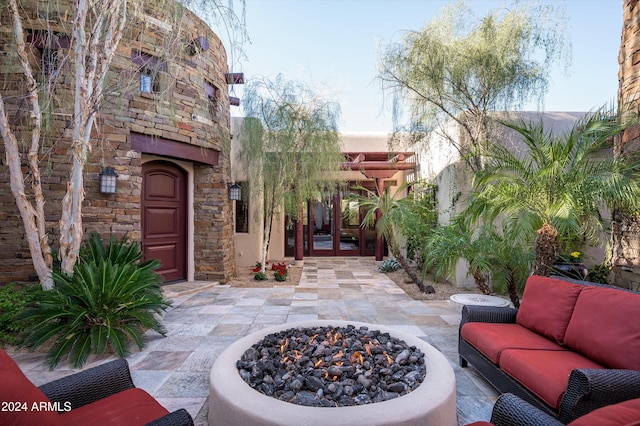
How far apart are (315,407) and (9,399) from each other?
1275 millimetres

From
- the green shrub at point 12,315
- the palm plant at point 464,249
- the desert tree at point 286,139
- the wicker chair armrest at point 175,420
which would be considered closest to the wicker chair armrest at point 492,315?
the palm plant at point 464,249

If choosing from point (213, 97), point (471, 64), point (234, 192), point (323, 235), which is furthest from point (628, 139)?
point (323, 235)


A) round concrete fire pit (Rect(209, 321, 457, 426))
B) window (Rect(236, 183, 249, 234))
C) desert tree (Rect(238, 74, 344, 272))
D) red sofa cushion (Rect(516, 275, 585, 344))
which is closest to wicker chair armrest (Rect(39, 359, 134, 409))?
round concrete fire pit (Rect(209, 321, 457, 426))

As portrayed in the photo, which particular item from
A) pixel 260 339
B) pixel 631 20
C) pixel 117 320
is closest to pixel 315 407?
pixel 260 339

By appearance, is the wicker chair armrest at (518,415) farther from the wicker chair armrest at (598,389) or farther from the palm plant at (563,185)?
the palm plant at (563,185)

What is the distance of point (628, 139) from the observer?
11.3ft

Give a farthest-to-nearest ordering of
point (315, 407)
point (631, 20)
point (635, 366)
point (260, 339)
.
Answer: point (631, 20)
point (260, 339)
point (635, 366)
point (315, 407)

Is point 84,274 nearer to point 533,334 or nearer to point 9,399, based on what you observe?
point 9,399

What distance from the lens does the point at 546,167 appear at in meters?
3.23

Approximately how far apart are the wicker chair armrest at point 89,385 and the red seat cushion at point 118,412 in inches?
1.6

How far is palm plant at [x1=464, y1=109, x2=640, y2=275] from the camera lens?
307 cm

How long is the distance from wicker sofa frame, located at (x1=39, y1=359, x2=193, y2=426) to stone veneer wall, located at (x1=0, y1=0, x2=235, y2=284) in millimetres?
2700

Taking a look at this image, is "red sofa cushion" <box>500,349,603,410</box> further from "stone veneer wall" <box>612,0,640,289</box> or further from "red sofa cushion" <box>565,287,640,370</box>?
"stone veneer wall" <box>612,0,640,289</box>

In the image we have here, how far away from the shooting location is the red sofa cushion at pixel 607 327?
79.3 inches
